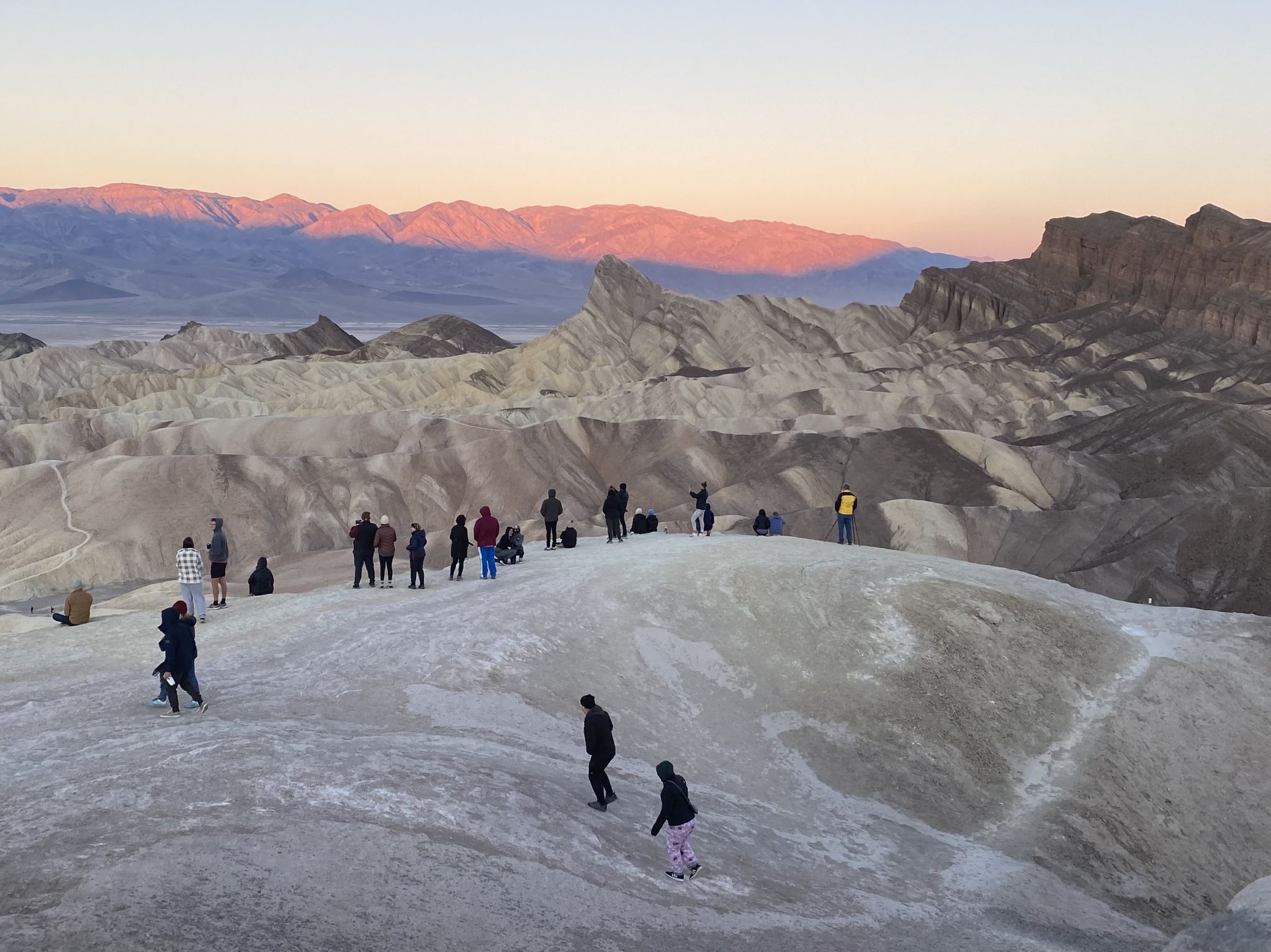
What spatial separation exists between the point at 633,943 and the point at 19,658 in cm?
1246

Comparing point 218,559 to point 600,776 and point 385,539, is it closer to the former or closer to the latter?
point 385,539

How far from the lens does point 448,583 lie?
23.7m

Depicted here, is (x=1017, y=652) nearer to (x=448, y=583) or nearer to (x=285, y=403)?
(x=448, y=583)

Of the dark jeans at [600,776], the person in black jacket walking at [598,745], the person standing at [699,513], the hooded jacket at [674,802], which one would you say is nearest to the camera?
the hooded jacket at [674,802]

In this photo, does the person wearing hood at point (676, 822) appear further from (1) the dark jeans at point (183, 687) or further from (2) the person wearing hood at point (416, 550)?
(2) the person wearing hood at point (416, 550)

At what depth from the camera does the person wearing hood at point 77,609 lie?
20.9m

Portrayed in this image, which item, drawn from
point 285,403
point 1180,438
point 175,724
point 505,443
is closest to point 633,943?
point 175,724


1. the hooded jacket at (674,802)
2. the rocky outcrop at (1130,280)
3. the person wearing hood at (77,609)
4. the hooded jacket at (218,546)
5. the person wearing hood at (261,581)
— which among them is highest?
the rocky outcrop at (1130,280)

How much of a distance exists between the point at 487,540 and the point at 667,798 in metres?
11.8

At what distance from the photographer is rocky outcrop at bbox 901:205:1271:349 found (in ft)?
349

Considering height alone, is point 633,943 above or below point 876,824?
above

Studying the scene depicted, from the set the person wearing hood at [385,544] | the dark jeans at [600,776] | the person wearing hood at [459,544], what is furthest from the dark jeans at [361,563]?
the dark jeans at [600,776]

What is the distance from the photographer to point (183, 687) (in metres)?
14.6

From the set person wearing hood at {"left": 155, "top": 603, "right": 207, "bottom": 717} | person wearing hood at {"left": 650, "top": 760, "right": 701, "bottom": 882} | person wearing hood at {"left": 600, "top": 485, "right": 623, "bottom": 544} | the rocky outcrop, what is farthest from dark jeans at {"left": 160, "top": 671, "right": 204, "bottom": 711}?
the rocky outcrop
